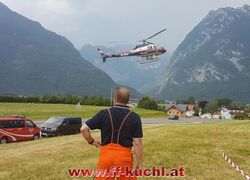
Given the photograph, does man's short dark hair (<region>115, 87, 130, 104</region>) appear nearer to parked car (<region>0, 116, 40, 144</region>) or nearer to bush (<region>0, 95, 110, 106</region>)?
parked car (<region>0, 116, 40, 144</region>)

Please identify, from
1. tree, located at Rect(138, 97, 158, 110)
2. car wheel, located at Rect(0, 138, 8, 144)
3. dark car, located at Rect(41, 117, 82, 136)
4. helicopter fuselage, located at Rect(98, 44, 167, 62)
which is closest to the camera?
car wheel, located at Rect(0, 138, 8, 144)

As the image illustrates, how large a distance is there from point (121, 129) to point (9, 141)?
2539cm

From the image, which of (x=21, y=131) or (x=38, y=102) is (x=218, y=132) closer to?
(x=21, y=131)

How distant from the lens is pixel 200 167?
12.5m

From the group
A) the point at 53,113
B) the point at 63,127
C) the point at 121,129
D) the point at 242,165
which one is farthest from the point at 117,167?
the point at 53,113

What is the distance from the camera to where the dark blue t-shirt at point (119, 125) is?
7324 millimetres

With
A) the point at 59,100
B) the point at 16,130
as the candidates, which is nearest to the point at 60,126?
the point at 16,130

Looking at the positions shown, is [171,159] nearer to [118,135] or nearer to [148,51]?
[118,135]

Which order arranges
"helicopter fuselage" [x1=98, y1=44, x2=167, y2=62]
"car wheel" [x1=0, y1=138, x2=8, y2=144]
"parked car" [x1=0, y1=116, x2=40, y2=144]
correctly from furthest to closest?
"helicopter fuselage" [x1=98, y1=44, x2=167, y2=62], "parked car" [x1=0, y1=116, x2=40, y2=144], "car wheel" [x1=0, y1=138, x2=8, y2=144]

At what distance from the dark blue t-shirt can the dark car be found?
95.7 ft

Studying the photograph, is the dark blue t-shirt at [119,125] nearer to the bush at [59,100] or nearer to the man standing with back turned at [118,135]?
the man standing with back turned at [118,135]

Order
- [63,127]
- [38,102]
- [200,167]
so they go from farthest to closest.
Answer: [38,102], [63,127], [200,167]

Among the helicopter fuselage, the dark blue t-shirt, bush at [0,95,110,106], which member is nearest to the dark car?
the helicopter fuselage

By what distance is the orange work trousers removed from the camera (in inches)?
281
